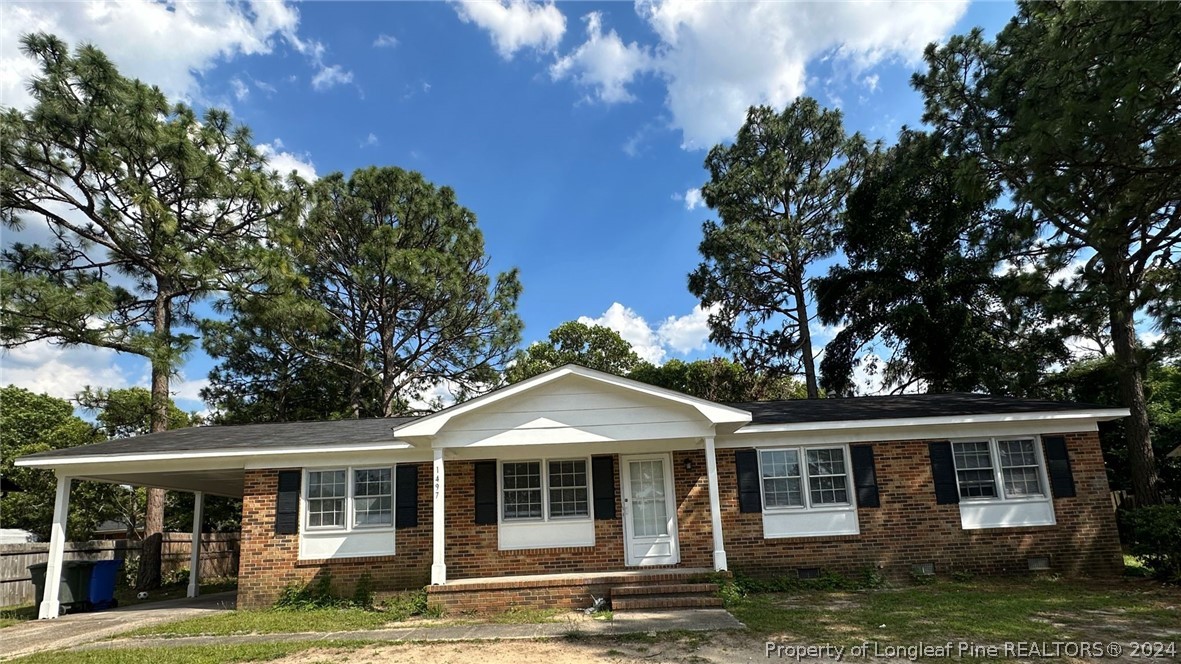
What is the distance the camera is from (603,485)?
11383 mm

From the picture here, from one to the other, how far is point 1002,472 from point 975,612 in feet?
13.6

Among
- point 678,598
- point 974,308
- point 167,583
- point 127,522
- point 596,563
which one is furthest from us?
point 127,522

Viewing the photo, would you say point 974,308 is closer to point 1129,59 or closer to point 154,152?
Answer: point 1129,59

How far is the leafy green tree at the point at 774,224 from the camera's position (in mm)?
24906

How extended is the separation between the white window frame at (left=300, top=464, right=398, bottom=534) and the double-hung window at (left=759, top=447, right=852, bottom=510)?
643 centimetres

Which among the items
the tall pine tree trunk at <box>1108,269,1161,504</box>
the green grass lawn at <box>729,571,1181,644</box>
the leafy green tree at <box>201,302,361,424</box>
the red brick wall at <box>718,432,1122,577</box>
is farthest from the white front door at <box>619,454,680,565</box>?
the leafy green tree at <box>201,302,361,424</box>

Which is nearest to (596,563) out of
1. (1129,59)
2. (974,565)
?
(974,565)

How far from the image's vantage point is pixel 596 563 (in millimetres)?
11141

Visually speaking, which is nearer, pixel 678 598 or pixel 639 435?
pixel 678 598

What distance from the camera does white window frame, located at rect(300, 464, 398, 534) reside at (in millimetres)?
11062

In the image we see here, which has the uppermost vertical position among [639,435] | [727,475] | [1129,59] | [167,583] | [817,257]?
[817,257]

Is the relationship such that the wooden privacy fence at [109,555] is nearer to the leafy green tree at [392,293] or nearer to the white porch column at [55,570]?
the white porch column at [55,570]

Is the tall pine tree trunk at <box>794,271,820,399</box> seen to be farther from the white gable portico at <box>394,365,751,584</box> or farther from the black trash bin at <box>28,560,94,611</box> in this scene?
the black trash bin at <box>28,560,94,611</box>

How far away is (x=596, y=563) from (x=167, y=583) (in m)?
12.4
